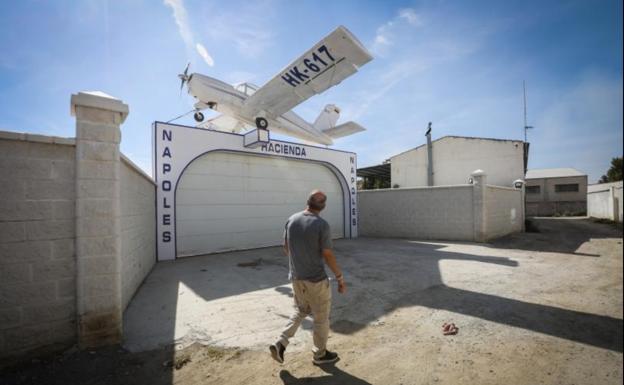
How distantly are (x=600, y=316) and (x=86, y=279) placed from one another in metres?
6.24

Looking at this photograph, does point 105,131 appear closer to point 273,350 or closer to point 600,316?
point 273,350

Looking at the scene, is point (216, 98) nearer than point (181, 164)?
No

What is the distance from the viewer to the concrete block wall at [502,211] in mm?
11062

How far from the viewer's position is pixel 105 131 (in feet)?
9.88

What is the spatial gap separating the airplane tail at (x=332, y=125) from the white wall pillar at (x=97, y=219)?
15.3m

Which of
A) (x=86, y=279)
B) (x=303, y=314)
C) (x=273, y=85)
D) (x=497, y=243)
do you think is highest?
(x=273, y=85)

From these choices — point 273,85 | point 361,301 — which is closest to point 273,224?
point 273,85

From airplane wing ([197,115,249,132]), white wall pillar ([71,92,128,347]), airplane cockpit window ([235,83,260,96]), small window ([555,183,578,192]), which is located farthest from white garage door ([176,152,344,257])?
small window ([555,183,578,192])

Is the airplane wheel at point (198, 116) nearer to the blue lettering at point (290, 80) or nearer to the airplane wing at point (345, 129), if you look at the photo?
the blue lettering at point (290, 80)

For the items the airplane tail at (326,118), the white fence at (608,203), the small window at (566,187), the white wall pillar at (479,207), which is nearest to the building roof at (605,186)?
the white fence at (608,203)

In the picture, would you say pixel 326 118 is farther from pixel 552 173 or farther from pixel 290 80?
pixel 552 173

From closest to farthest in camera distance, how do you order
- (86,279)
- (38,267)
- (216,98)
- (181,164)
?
(38,267)
(86,279)
(181,164)
(216,98)

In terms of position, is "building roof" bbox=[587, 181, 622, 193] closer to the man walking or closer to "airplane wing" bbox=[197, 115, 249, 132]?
the man walking

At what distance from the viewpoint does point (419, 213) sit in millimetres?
12062
